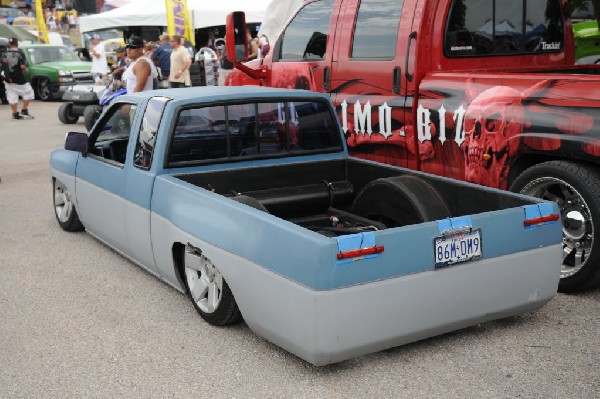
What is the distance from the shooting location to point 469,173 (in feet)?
18.1

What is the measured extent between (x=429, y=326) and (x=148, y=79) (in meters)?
8.20

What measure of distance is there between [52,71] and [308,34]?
1673 centimetres

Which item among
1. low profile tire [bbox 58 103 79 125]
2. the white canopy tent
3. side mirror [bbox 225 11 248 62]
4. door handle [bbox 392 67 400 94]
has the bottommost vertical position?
low profile tire [bbox 58 103 79 125]

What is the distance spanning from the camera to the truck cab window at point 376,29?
6.31 metres

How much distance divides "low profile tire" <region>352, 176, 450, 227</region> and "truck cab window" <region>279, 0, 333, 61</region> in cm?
231

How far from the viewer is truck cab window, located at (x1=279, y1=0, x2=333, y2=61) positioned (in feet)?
23.5

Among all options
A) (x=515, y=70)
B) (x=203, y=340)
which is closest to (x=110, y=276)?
(x=203, y=340)

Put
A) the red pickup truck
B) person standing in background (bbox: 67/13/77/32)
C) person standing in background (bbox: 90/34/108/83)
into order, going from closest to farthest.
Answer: the red pickup truck < person standing in background (bbox: 90/34/108/83) < person standing in background (bbox: 67/13/77/32)

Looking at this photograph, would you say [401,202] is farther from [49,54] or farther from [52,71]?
[49,54]

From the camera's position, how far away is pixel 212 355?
4242mm

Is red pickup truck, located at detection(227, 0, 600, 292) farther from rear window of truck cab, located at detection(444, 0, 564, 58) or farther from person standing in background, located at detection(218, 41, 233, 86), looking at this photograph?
person standing in background, located at detection(218, 41, 233, 86)

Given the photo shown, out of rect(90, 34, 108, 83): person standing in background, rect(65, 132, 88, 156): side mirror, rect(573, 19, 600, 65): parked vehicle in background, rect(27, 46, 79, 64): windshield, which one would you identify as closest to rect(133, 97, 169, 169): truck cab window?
rect(65, 132, 88, 156): side mirror

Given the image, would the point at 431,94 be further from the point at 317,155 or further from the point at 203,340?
the point at 203,340

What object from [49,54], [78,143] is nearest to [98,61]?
[49,54]
